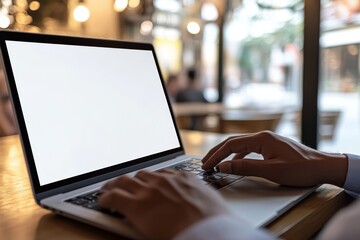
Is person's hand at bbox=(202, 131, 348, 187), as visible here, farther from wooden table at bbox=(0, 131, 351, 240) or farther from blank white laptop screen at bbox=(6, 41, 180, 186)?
blank white laptop screen at bbox=(6, 41, 180, 186)

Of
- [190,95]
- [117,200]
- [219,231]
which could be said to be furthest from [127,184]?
[190,95]

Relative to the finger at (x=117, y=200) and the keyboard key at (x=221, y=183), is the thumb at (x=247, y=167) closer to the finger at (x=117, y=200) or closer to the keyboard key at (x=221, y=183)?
the keyboard key at (x=221, y=183)

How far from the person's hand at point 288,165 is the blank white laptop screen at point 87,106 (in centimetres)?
22

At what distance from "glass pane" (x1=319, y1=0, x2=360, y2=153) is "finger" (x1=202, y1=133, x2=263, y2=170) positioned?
2.05 metres

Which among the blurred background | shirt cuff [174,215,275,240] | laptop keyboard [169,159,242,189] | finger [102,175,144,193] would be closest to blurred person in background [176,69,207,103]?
the blurred background

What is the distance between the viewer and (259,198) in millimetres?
598

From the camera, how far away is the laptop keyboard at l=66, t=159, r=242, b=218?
1.85 ft

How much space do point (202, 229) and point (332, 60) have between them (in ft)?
10.8

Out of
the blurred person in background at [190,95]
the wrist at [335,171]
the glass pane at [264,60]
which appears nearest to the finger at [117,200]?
the wrist at [335,171]

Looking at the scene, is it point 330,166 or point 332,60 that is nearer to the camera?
point 330,166

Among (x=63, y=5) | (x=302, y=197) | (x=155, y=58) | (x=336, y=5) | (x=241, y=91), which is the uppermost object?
(x=63, y=5)

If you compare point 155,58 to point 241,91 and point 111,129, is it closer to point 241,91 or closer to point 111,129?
point 111,129

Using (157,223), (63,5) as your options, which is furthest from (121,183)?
(63,5)

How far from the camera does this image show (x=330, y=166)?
69 cm
